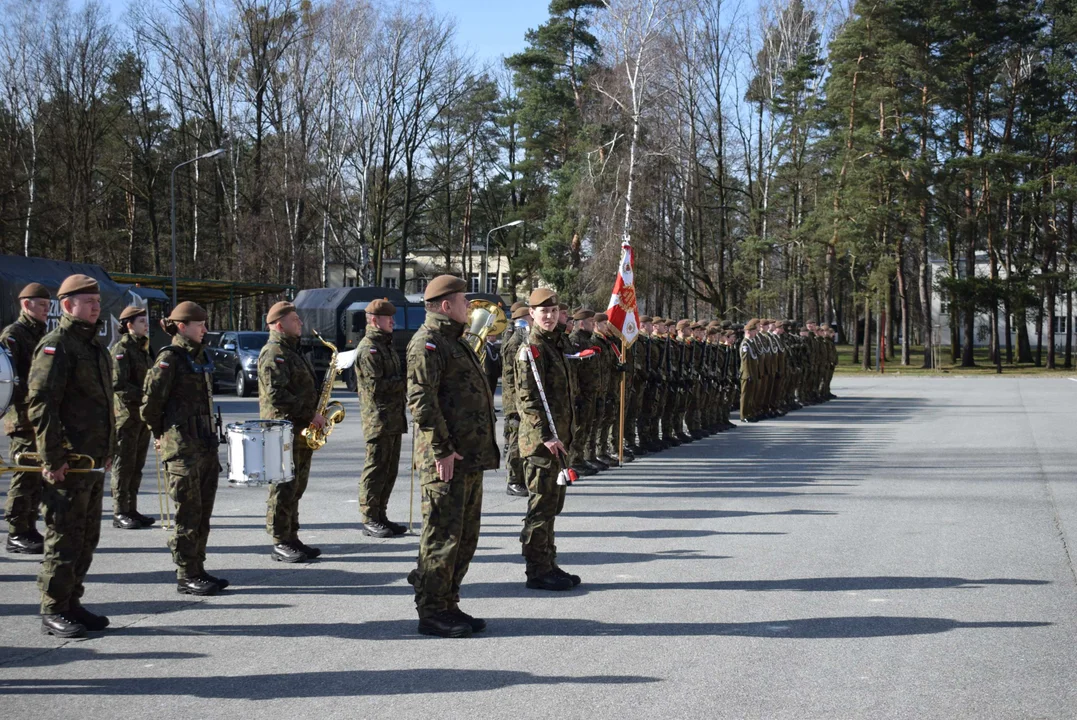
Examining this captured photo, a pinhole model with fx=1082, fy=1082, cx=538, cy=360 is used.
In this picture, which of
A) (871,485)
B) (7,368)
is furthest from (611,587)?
(871,485)

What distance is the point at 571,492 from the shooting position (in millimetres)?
12133

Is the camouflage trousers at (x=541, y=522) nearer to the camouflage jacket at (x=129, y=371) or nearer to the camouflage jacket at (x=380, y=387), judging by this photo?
the camouflage jacket at (x=380, y=387)

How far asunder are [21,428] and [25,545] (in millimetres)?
963

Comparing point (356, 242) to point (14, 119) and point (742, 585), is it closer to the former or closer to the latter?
point (14, 119)

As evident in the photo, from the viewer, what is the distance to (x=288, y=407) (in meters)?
8.55

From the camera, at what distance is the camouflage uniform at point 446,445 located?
6.27 meters

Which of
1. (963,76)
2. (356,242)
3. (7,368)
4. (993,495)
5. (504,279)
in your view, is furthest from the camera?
(504,279)

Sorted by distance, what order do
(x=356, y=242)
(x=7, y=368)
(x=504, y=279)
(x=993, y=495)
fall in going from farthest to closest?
(x=504, y=279)
(x=356, y=242)
(x=993, y=495)
(x=7, y=368)

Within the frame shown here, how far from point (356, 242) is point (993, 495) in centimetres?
4452

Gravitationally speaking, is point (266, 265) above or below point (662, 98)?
below

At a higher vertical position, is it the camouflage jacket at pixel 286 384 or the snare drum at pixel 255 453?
the camouflage jacket at pixel 286 384

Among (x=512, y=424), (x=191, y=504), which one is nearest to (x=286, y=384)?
(x=191, y=504)

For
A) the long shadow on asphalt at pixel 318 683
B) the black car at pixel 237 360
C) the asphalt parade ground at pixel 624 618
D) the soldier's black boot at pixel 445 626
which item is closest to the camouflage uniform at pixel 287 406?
the asphalt parade ground at pixel 624 618

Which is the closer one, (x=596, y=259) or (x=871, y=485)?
(x=871, y=485)
